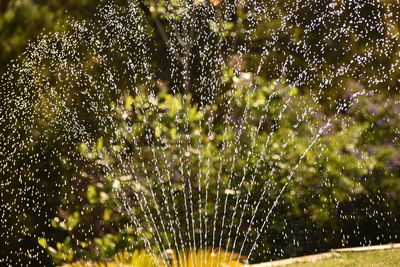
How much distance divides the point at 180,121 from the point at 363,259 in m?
2.51

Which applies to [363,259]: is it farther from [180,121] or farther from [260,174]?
[180,121]

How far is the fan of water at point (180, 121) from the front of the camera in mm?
4980

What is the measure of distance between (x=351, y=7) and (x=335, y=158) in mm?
2875

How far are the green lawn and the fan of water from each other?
0.72 meters

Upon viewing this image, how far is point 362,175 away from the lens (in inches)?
202

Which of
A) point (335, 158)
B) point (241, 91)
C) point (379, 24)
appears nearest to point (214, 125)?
point (241, 91)

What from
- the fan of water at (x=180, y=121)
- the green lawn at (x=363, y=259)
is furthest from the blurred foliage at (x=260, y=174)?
the green lawn at (x=363, y=259)

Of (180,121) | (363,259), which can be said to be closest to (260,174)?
(180,121)

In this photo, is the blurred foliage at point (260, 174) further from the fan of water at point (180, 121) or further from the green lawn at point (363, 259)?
the green lawn at point (363, 259)

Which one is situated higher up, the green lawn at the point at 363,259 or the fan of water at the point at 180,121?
the fan of water at the point at 180,121

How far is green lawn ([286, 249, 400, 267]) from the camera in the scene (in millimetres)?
3830

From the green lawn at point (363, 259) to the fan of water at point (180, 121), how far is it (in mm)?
720

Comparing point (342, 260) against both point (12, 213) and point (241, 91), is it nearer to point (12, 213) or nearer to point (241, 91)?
point (241, 91)

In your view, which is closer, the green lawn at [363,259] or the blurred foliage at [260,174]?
the green lawn at [363,259]
